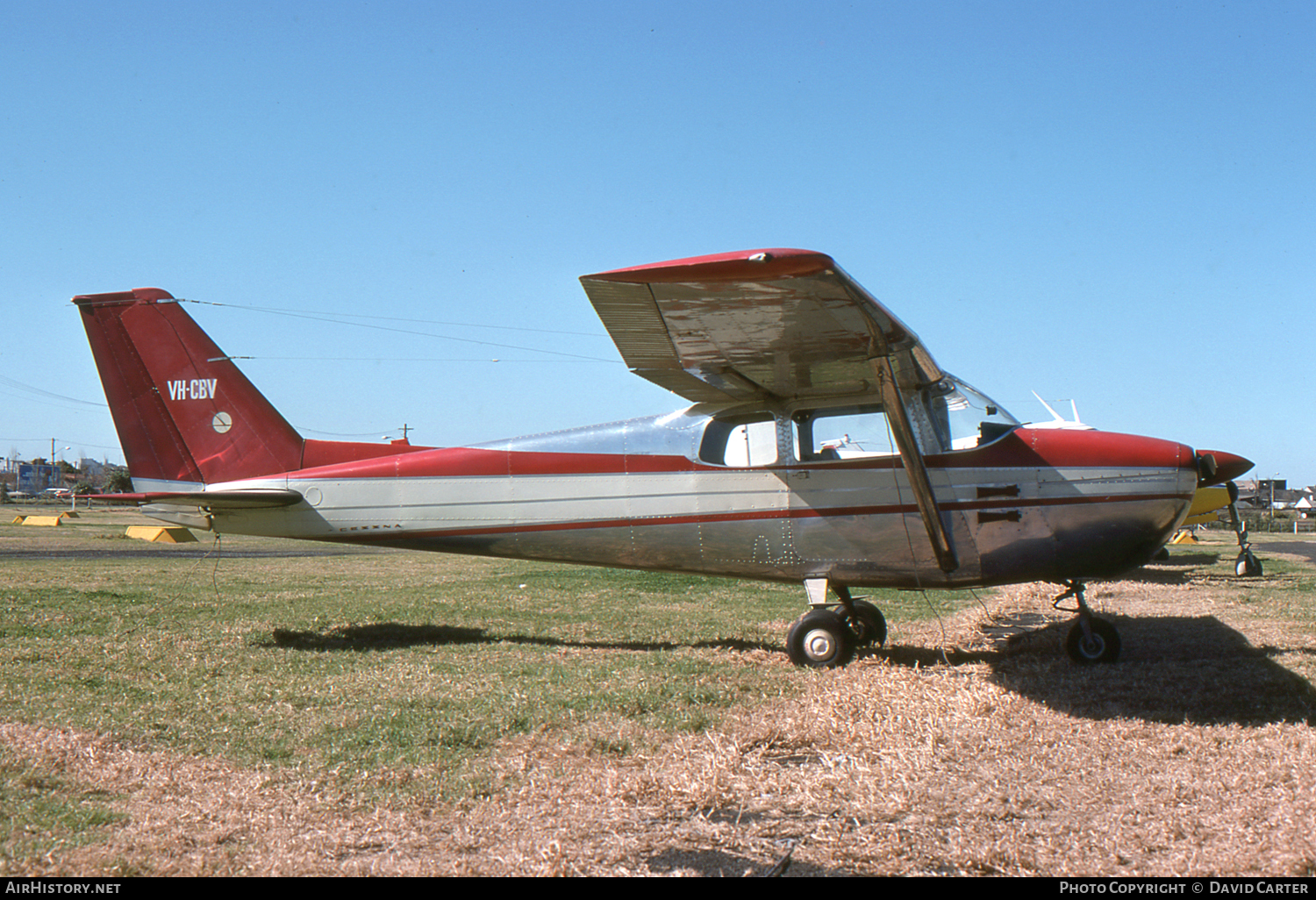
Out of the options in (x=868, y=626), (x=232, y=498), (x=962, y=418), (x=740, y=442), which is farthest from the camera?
(x=232, y=498)

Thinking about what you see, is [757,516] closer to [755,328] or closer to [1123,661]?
[755,328]

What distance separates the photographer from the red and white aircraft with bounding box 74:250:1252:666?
6508 millimetres

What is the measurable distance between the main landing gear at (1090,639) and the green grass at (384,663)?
2.43 m

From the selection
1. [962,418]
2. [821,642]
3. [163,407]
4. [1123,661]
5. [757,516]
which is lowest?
[1123,661]

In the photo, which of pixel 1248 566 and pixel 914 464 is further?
pixel 1248 566

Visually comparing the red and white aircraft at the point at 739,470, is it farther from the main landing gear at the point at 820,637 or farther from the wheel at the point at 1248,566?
the wheel at the point at 1248,566

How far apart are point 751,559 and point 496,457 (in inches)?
100

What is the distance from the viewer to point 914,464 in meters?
6.69

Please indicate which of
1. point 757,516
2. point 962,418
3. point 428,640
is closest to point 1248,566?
point 962,418

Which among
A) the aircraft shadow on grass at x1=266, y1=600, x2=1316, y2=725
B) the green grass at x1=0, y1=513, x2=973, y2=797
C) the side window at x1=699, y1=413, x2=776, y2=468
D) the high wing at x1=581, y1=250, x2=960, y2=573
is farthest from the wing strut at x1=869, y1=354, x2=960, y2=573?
the green grass at x1=0, y1=513, x2=973, y2=797

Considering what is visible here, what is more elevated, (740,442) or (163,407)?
(163,407)

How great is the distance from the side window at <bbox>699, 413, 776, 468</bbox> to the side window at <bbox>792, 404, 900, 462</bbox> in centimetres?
24

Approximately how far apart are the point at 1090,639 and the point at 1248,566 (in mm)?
11877
